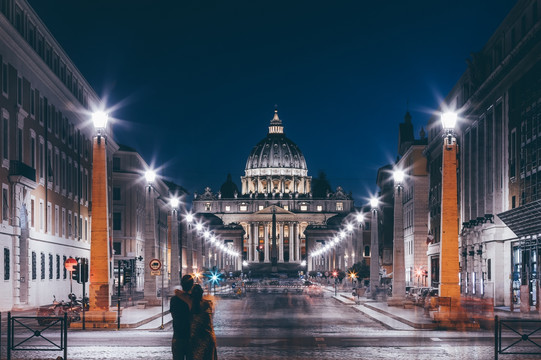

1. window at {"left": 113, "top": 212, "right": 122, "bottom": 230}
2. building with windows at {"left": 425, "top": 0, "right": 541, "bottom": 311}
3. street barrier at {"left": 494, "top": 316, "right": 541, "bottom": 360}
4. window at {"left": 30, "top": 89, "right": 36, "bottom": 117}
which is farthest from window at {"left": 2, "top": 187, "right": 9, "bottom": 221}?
window at {"left": 113, "top": 212, "right": 122, "bottom": 230}

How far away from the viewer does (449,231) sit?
3500 centimetres

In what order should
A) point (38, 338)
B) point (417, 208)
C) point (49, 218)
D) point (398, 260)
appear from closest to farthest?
point (38, 338) → point (398, 260) → point (49, 218) → point (417, 208)

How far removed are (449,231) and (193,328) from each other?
69.4 feet

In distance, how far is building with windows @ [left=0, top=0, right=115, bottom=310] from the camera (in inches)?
1891

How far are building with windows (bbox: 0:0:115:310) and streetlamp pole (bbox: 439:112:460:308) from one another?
2302 centimetres

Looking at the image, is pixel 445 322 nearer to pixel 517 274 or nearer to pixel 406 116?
pixel 517 274

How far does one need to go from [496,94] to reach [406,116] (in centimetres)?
8574

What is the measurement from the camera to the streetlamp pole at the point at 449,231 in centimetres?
3491

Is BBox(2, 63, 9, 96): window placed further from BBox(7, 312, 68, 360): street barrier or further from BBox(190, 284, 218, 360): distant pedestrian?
BBox(190, 284, 218, 360): distant pedestrian

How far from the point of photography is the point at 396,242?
51.9 m

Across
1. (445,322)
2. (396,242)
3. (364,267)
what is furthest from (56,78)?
(364,267)

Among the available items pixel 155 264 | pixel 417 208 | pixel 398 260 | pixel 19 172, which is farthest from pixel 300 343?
pixel 417 208

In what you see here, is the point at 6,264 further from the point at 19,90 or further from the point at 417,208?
the point at 417,208

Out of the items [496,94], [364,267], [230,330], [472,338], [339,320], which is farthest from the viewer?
[364,267]
